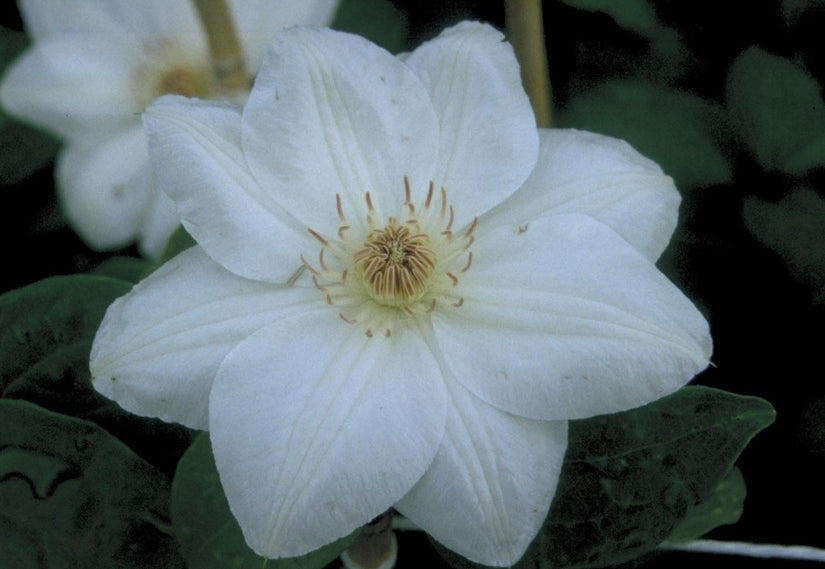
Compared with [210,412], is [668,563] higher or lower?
lower

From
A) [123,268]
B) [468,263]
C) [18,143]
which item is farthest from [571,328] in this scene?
[18,143]

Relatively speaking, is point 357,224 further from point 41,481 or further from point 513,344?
point 41,481

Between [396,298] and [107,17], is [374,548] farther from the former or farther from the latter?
[107,17]

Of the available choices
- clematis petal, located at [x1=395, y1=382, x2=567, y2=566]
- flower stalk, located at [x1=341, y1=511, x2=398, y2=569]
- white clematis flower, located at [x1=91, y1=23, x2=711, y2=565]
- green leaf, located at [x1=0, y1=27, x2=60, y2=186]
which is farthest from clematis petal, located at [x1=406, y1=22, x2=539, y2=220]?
green leaf, located at [x1=0, y1=27, x2=60, y2=186]

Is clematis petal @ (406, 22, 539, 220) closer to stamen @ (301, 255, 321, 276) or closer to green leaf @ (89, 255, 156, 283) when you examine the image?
stamen @ (301, 255, 321, 276)

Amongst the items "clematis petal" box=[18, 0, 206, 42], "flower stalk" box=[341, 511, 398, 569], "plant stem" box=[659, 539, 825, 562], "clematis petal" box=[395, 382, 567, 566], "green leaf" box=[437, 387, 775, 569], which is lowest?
"plant stem" box=[659, 539, 825, 562]

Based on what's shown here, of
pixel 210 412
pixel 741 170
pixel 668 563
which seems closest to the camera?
pixel 210 412

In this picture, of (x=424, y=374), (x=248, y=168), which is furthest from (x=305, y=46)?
(x=424, y=374)
